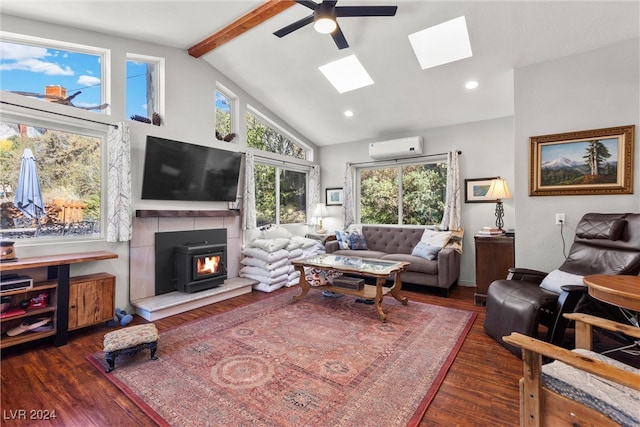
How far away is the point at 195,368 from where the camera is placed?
7.09 ft

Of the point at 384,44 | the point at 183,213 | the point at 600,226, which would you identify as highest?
the point at 384,44

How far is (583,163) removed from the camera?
116 inches

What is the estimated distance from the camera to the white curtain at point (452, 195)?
14.9 ft

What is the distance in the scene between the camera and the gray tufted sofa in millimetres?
3980

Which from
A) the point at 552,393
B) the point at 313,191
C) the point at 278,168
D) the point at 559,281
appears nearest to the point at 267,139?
the point at 278,168

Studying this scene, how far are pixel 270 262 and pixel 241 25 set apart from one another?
2.95 m

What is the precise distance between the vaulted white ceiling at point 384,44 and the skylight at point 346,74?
0.36 feet

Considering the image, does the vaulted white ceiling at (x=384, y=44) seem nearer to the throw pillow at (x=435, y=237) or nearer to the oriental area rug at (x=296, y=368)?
the throw pillow at (x=435, y=237)

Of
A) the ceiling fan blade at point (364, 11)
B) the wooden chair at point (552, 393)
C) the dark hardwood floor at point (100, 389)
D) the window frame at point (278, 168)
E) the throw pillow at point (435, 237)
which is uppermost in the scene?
the ceiling fan blade at point (364, 11)

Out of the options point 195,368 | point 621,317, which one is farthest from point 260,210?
point 621,317

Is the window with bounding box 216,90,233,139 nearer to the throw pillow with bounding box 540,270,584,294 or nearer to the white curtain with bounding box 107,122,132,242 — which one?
the white curtain with bounding box 107,122,132,242

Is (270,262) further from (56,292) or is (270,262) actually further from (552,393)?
(552,393)

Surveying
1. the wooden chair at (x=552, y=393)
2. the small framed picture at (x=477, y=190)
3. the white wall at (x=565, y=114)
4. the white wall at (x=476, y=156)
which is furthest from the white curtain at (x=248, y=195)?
the wooden chair at (x=552, y=393)

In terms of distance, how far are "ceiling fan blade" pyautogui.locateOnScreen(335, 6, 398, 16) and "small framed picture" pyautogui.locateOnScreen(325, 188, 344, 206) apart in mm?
3743
